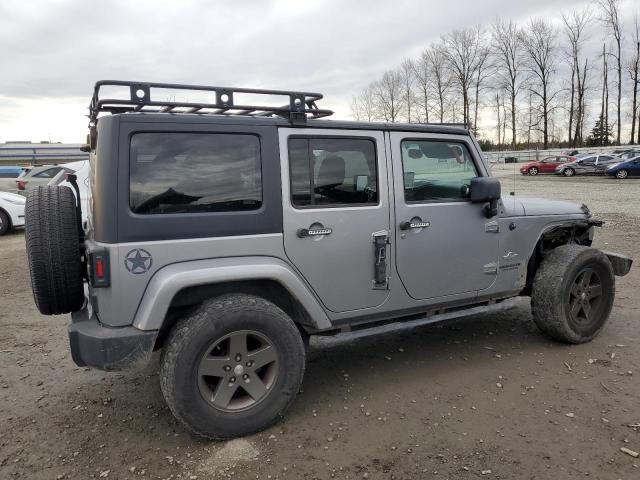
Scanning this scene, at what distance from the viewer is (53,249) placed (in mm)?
3064

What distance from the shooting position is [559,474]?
277cm

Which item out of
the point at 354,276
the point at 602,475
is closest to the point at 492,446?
the point at 602,475

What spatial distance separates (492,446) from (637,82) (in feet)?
215

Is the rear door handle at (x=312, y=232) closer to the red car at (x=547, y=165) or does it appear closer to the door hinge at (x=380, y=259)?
the door hinge at (x=380, y=259)

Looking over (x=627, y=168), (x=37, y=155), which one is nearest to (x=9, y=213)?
(x=627, y=168)

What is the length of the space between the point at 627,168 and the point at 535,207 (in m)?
28.0

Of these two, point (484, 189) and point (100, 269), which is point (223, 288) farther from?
point (484, 189)

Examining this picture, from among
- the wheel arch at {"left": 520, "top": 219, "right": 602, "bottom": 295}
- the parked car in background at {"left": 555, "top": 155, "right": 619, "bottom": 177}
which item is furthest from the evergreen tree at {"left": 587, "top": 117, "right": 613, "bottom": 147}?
the wheel arch at {"left": 520, "top": 219, "right": 602, "bottom": 295}

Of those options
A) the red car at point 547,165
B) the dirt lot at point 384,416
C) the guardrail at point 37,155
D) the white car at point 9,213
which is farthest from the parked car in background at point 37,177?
the red car at point 547,165

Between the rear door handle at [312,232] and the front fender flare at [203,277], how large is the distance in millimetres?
222

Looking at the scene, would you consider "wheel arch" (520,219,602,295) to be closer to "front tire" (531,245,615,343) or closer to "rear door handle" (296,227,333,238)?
"front tire" (531,245,615,343)

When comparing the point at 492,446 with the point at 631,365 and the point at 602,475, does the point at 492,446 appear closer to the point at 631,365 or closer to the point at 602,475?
the point at 602,475

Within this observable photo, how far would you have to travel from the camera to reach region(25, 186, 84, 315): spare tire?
3057 millimetres

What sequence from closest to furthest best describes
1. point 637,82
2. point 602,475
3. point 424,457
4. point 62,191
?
point 602,475 → point 424,457 → point 62,191 → point 637,82
